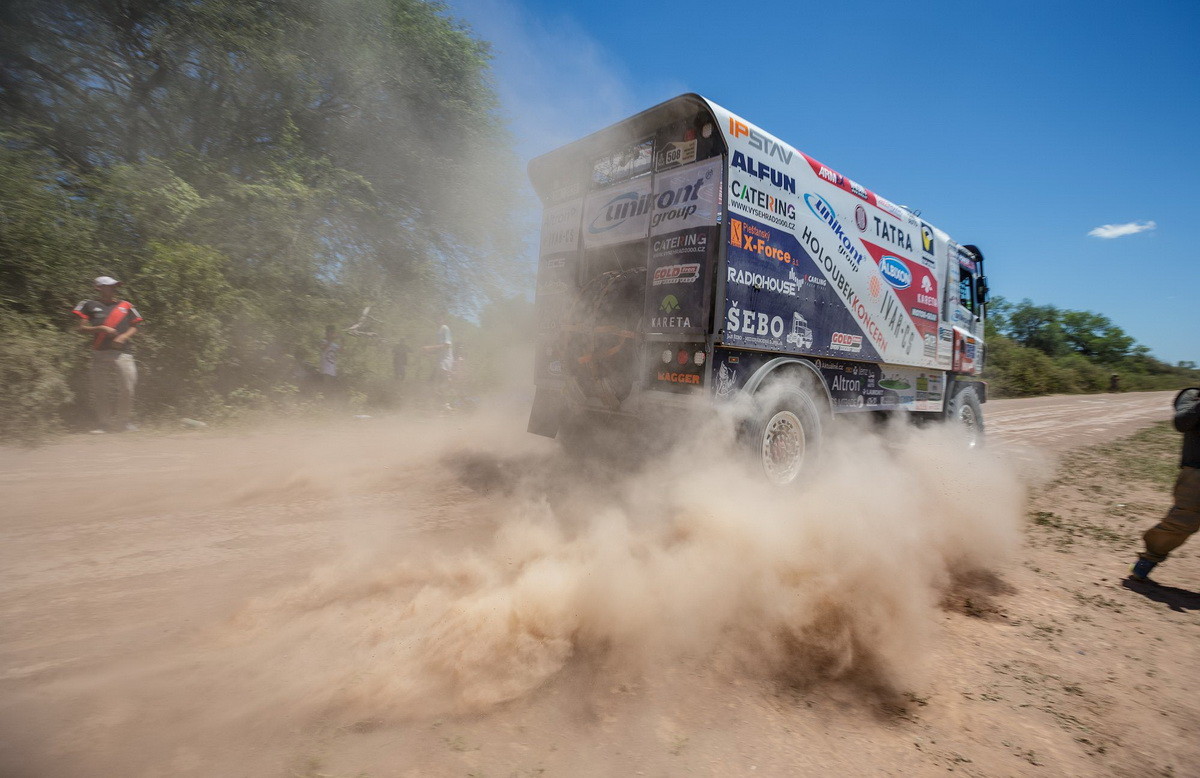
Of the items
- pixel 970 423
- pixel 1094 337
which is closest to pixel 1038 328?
pixel 1094 337

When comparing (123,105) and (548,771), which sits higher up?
(123,105)

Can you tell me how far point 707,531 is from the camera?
11.6 ft

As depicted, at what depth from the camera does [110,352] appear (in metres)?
6.59

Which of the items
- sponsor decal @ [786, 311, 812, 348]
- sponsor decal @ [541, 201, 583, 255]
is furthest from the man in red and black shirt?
sponsor decal @ [786, 311, 812, 348]

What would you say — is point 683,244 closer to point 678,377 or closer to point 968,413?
point 678,377

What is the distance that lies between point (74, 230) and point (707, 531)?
28.4 feet

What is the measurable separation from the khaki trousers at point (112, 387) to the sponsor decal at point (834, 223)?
7.98 m

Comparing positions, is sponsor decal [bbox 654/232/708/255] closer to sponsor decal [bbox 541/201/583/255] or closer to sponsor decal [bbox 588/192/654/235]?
sponsor decal [bbox 588/192/654/235]

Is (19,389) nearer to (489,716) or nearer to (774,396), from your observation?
(489,716)

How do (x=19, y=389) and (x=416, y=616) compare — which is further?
(x=19, y=389)

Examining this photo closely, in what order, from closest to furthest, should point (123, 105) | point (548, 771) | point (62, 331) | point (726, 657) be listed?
point (548, 771)
point (726, 657)
point (62, 331)
point (123, 105)

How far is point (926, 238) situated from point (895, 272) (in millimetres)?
1119

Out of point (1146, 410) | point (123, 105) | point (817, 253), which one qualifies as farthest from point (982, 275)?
point (1146, 410)

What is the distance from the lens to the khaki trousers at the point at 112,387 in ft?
21.6
